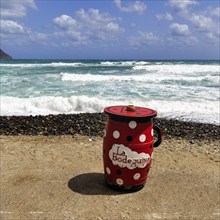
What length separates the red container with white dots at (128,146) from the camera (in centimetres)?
402

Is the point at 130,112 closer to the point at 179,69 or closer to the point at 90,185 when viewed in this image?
the point at 90,185

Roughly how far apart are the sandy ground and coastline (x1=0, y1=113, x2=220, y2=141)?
0.78 meters

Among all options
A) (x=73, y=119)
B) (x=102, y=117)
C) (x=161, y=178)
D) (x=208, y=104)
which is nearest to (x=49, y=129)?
(x=73, y=119)

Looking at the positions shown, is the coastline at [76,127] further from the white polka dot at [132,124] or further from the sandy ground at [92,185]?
the white polka dot at [132,124]

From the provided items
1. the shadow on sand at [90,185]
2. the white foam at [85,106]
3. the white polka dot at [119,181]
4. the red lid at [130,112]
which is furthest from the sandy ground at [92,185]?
the white foam at [85,106]

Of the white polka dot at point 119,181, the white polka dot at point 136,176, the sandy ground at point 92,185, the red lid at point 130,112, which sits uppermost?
the red lid at point 130,112

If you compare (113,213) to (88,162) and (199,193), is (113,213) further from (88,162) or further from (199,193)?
(88,162)

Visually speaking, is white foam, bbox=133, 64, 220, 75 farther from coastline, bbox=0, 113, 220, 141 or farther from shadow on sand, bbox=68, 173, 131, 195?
shadow on sand, bbox=68, 173, 131, 195

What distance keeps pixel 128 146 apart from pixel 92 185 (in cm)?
89

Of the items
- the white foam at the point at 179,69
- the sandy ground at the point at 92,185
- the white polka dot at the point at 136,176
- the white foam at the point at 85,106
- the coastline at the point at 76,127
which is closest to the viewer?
the sandy ground at the point at 92,185

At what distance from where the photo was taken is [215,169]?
5.28 m

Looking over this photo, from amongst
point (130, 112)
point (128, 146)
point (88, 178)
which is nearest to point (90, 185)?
point (88, 178)

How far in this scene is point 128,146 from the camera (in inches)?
158

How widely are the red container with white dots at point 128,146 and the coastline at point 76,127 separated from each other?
9.32 feet
